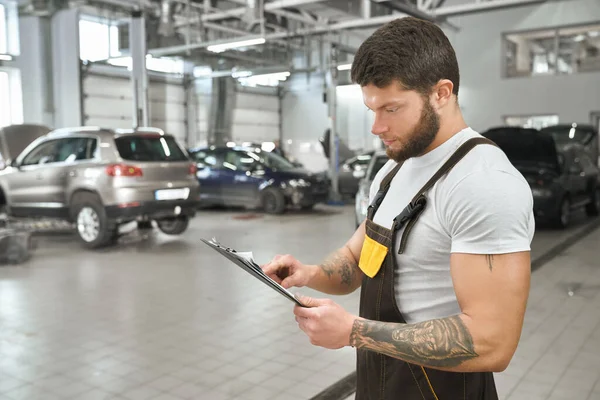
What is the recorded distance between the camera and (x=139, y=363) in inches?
147

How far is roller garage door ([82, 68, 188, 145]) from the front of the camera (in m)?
15.7

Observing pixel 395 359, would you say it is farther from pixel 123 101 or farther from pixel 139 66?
pixel 123 101

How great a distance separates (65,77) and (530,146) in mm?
12092

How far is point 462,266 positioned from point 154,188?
699cm

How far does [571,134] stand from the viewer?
11773mm

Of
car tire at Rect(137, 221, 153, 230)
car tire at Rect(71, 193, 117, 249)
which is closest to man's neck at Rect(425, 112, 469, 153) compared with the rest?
car tire at Rect(71, 193, 117, 249)

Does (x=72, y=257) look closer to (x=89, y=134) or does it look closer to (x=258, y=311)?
(x=89, y=134)

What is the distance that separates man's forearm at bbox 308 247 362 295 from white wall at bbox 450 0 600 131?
55.0 feet

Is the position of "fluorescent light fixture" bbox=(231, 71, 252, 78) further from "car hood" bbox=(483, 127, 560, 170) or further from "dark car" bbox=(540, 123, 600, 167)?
"car hood" bbox=(483, 127, 560, 170)

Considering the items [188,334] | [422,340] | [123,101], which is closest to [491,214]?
[422,340]

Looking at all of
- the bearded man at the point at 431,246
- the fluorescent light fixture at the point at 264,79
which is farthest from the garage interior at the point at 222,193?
the bearded man at the point at 431,246

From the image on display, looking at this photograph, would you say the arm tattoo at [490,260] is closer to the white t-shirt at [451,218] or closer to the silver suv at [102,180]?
the white t-shirt at [451,218]

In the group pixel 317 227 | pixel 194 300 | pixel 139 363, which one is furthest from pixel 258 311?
pixel 317 227

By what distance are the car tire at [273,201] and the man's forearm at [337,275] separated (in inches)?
387
